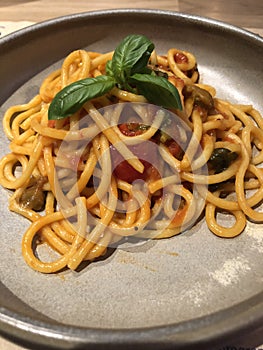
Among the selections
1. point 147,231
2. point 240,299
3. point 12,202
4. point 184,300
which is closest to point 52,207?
point 12,202

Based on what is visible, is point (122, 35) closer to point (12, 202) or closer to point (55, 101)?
point (55, 101)

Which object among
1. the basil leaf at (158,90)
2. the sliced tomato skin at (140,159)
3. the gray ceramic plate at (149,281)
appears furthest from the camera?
the sliced tomato skin at (140,159)

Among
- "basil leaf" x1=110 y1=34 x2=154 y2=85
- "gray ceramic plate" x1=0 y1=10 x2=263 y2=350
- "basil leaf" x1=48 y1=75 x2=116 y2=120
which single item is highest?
"basil leaf" x1=110 y1=34 x2=154 y2=85

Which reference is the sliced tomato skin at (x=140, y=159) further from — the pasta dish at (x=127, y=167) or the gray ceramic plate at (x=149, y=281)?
the gray ceramic plate at (x=149, y=281)

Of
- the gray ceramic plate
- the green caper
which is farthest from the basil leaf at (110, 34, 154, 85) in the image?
the gray ceramic plate

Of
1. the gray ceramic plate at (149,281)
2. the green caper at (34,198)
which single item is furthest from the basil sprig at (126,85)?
the gray ceramic plate at (149,281)

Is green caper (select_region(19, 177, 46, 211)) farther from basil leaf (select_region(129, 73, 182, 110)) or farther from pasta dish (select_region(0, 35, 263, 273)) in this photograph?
basil leaf (select_region(129, 73, 182, 110))
